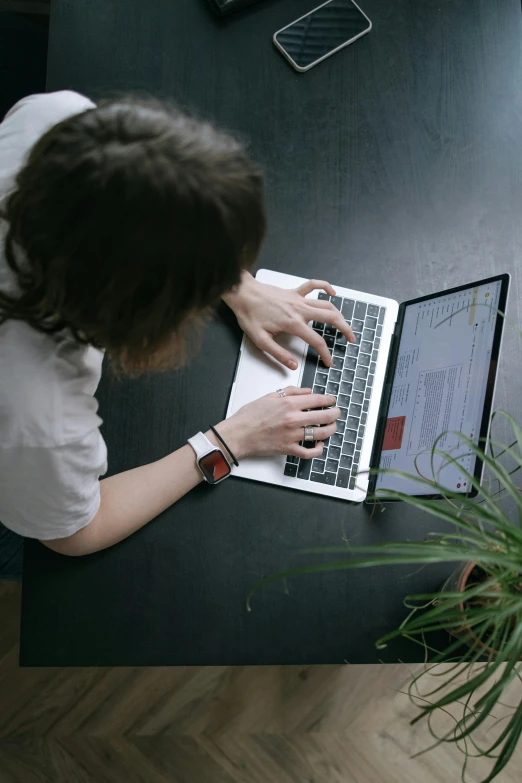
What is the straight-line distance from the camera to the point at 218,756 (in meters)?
1.53

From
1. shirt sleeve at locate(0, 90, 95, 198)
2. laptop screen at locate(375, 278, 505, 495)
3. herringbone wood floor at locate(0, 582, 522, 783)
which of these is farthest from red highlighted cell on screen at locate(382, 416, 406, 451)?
herringbone wood floor at locate(0, 582, 522, 783)

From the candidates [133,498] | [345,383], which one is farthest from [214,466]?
[345,383]

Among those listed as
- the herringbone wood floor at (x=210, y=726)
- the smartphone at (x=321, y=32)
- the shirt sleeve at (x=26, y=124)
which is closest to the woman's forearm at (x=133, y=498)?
the shirt sleeve at (x=26, y=124)

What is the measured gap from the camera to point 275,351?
1.04 meters

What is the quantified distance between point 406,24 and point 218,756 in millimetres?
1513

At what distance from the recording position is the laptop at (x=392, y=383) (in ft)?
3.01

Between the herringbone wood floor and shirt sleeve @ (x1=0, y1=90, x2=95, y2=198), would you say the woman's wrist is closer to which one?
shirt sleeve @ (x1=0, y1=90, x2=95, y2=198)

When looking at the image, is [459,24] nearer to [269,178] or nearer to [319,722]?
[269,178]

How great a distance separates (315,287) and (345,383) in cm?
15

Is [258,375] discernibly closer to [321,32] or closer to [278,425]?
[278,425]

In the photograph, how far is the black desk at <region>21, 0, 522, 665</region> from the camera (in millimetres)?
944

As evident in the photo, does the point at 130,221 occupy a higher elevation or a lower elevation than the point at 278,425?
higher

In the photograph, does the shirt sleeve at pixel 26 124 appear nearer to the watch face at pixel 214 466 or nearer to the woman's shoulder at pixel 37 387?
the woman's shoulder at pixel 37 387

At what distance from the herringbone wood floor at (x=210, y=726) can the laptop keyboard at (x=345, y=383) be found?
78 cm
